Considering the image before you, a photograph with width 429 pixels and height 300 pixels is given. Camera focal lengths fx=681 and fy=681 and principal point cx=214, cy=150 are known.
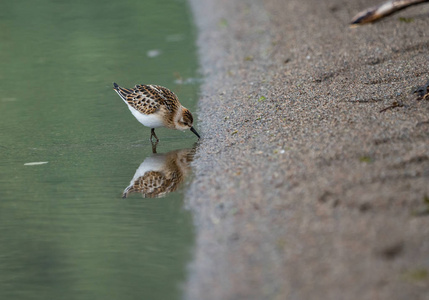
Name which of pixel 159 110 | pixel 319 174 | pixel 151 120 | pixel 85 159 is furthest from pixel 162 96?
pixel 319 174

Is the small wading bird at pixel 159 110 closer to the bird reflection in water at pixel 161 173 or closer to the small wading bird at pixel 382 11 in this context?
the bird reflection in water at pixel 161 173

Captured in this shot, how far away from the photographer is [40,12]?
1686 centimetres

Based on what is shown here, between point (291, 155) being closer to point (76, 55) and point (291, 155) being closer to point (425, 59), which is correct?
point (425, 59)

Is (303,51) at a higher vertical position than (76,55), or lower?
higher

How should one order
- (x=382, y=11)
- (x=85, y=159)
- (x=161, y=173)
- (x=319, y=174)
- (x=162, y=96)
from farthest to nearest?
1. (x=382, y=11)
2. (x=162, y=96)
3. (x=85, y=159)
4. (x=161, y=173)
5. (x=319, y=174)

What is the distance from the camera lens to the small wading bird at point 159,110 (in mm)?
8273

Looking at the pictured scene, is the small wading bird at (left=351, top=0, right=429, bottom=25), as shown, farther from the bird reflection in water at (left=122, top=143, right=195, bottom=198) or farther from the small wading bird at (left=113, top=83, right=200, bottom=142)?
the bird reflection in water at (left=122, top=143, right=195, bottom=198)

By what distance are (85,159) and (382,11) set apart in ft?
17.0

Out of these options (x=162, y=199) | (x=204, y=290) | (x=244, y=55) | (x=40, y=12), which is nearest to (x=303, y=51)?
(x=244, y=55)

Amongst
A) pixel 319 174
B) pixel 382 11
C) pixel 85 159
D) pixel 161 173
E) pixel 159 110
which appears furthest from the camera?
pixel 382 11

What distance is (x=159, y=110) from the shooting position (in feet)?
27.1

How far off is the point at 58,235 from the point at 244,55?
6.60 meters

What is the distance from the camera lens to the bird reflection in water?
6.96 metres

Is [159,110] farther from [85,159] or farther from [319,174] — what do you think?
[319,174]
